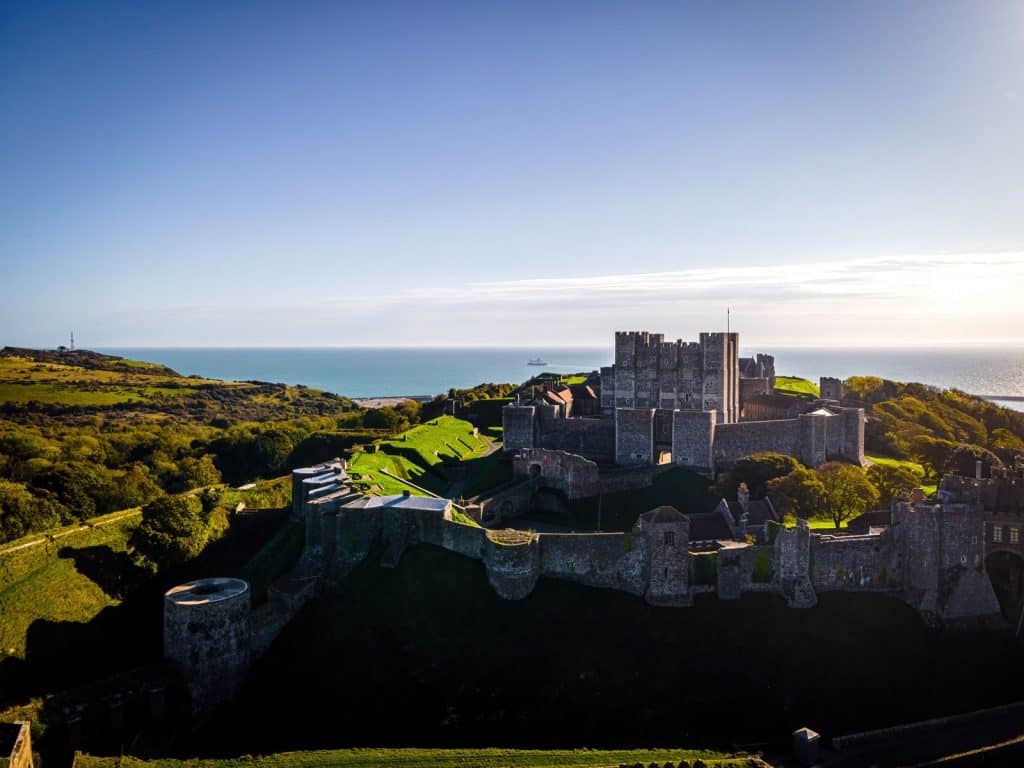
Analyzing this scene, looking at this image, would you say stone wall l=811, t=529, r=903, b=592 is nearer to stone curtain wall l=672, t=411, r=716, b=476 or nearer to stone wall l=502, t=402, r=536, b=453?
stone curtain wall l=672, t=411, r=716, b=476

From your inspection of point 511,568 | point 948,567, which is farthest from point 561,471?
point 948,567

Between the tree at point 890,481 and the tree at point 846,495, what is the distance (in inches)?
46.3

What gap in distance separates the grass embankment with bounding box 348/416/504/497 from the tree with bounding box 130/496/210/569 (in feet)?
21.3

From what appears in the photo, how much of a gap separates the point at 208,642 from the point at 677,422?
74.8ft

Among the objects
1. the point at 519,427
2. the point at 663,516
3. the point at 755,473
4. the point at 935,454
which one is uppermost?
the point at 519,427

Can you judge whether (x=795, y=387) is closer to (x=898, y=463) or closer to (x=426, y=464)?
(x=898, y=463)

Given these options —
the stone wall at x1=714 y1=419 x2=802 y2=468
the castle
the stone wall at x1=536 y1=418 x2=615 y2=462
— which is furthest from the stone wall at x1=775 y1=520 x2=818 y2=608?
the stone wall at x1=536 y1=418 x2=615 y2=462

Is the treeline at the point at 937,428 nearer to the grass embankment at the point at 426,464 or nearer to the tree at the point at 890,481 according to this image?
the tree at the point at 890,481

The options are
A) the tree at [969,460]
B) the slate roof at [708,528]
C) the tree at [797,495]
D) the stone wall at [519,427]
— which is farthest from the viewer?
the stone wall at [519,427]

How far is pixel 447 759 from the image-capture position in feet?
63.3

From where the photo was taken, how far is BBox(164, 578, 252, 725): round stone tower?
23547 mm

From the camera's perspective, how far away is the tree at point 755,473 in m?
33.9

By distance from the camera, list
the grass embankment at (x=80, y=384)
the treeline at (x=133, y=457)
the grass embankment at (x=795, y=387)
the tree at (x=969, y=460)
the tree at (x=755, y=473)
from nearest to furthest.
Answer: the tree at (x=969, y=460) < the tree at (x=755, y=473) < the treeline at (x=133, y=457) < the grass embankment at (x=795, y=387) < the grass embankment at (x=80, y=384)

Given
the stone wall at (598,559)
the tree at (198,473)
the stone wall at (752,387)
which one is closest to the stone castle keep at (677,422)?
the stone wall at (752,387)
